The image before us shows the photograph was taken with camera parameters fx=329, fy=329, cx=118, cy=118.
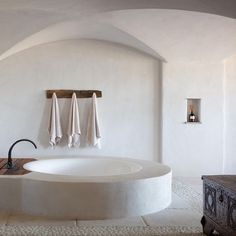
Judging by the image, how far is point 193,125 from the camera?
19.0 ft

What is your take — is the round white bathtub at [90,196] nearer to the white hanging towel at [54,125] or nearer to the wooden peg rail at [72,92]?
the white hanging towel at [54,125]

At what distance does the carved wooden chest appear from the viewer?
2.53 m

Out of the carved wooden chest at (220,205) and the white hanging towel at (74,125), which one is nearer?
the carved wooden chest at (220,205)

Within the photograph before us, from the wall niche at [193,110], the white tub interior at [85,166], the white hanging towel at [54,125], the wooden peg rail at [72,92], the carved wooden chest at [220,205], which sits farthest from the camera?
the wall niche at [193,110]

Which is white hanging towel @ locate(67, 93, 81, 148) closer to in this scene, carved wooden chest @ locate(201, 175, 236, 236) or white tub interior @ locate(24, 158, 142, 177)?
white tub interior @ locate(24, 158, 142, 177)

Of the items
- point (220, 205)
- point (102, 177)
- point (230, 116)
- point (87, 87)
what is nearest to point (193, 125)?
point (230, 116)

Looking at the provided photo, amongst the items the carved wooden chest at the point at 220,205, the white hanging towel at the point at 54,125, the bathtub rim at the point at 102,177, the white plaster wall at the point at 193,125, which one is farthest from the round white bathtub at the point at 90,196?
the white plaster wall at the point at 193,125

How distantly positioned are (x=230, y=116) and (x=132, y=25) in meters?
2.66

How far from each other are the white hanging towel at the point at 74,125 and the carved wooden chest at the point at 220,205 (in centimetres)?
289

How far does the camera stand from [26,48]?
546 centimetres

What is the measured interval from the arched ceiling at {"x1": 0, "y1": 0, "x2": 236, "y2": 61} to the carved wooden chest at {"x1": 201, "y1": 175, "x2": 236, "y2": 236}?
4.92 feet

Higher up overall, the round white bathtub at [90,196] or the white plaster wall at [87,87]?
the white plaster wall at [87,87]

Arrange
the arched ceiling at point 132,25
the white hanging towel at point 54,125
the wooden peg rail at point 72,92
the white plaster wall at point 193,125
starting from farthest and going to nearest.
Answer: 1. the white plaster wall at point 193,125
2. the wooden peg rail at point 72,92
3. the white hanging towel at point 54,125
4. the arched ceiling at point 132,25

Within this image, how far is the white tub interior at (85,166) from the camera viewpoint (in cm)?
466
